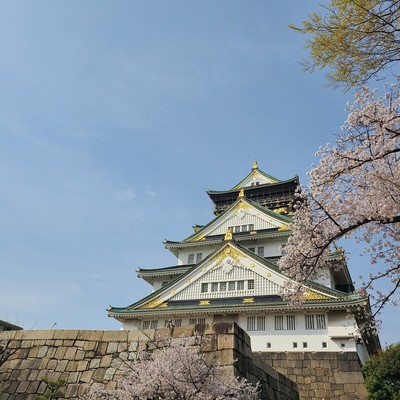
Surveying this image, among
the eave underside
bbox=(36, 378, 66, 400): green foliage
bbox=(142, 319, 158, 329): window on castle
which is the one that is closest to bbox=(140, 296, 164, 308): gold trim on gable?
the eave underside

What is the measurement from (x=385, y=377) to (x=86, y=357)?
11182 mm

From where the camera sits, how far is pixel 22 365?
9.15 metres

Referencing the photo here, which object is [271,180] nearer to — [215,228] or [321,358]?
[215,228]

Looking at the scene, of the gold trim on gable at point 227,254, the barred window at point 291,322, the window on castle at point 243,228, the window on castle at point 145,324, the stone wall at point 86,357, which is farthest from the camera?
the window on castle at point 243,228

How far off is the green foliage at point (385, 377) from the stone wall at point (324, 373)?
1.23m

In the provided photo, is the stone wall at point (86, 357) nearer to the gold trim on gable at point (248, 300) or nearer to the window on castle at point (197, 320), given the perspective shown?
the gold trim on gable at point (248, 300)

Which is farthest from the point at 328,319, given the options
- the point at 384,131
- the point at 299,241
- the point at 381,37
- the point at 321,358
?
the point at 381,37

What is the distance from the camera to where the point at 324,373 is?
15.9 meters

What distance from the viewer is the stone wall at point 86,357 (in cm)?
762

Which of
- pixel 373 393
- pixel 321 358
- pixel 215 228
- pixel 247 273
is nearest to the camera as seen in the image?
pixel 373 393

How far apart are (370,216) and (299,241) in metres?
2.04

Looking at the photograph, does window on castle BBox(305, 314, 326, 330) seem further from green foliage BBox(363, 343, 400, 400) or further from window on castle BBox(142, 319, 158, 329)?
window on castle BBox(142, 319, 158, 329)

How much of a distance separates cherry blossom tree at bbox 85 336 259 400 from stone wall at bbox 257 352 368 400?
1083 centimetres

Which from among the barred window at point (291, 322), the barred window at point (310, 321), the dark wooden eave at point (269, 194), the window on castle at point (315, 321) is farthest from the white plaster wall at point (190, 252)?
the window on castle at point (315, 321)
